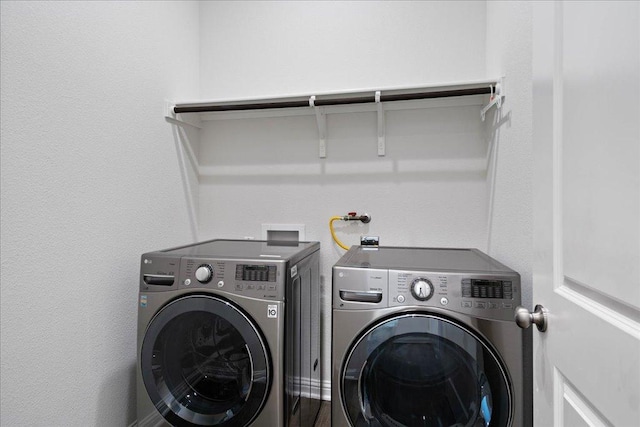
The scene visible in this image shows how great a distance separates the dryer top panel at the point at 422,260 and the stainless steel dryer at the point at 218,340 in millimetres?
326

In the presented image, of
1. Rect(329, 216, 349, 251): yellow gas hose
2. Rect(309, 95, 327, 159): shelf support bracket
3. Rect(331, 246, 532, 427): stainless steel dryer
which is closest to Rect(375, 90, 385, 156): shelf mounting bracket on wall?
Rect(309, 95, 327, 159): shelf support bracket

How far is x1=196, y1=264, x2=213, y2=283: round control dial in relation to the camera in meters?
1.36

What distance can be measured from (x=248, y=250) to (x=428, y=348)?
3.06ft

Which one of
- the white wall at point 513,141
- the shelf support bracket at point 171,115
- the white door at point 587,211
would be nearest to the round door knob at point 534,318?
the white door at point 587,211

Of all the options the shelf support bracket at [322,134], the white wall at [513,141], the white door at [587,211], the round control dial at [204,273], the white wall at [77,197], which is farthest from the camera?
the shelf support bracket at [322,134]

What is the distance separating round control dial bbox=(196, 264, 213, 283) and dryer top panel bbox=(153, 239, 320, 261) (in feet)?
0.19

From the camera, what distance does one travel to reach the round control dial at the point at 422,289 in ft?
3.91

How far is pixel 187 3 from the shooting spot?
80.7 inches

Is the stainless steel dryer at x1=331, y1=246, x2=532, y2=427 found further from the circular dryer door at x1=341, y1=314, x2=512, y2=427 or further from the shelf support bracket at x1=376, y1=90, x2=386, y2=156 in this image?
the shelf support bracket at x1=376, y1=90, x2=386, y2=156

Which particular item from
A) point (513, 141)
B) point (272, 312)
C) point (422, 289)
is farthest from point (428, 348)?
point (513, 141)

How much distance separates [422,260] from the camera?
57.7 inches

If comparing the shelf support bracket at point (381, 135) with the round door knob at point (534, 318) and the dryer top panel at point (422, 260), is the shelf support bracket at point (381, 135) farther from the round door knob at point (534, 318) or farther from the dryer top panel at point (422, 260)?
the round door knob at point (534, 318)

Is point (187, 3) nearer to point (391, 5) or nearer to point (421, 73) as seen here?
point (391, 5)

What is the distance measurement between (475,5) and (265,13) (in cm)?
127
